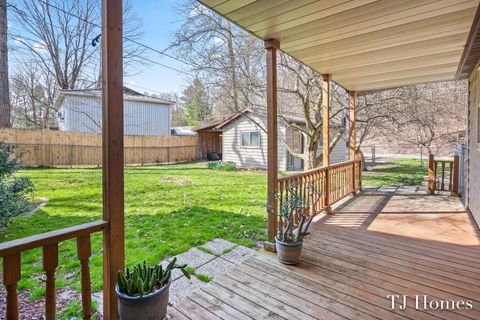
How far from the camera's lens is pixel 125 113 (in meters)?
15.9

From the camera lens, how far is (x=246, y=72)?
787 cm

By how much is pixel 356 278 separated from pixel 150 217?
12.1 ft

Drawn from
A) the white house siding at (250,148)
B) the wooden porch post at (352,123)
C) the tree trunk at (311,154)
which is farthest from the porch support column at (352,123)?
the white house siding at (250,148)

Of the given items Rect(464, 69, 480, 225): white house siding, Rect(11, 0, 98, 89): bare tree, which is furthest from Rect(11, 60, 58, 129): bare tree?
Rect(464, 69, 480, 225): white house siding

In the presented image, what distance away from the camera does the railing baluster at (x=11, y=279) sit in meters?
1.40

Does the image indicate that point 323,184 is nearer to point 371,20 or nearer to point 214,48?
point 371,20

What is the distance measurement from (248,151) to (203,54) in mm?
6329

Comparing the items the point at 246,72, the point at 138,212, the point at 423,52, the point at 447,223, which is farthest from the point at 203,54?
the point at 447,223

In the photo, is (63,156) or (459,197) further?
(63,156)

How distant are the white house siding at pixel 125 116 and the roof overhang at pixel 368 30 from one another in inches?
517

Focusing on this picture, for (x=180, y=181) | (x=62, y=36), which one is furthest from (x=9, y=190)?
(x=62, y=36)

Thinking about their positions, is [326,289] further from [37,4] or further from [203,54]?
[37,4]

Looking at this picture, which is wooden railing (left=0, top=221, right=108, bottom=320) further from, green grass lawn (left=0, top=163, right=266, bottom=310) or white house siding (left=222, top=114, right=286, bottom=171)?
white house siding (left=222, top=114, right=286, bottom=171)

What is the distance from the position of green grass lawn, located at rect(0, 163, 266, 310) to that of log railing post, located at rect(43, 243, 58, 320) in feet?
3.42
